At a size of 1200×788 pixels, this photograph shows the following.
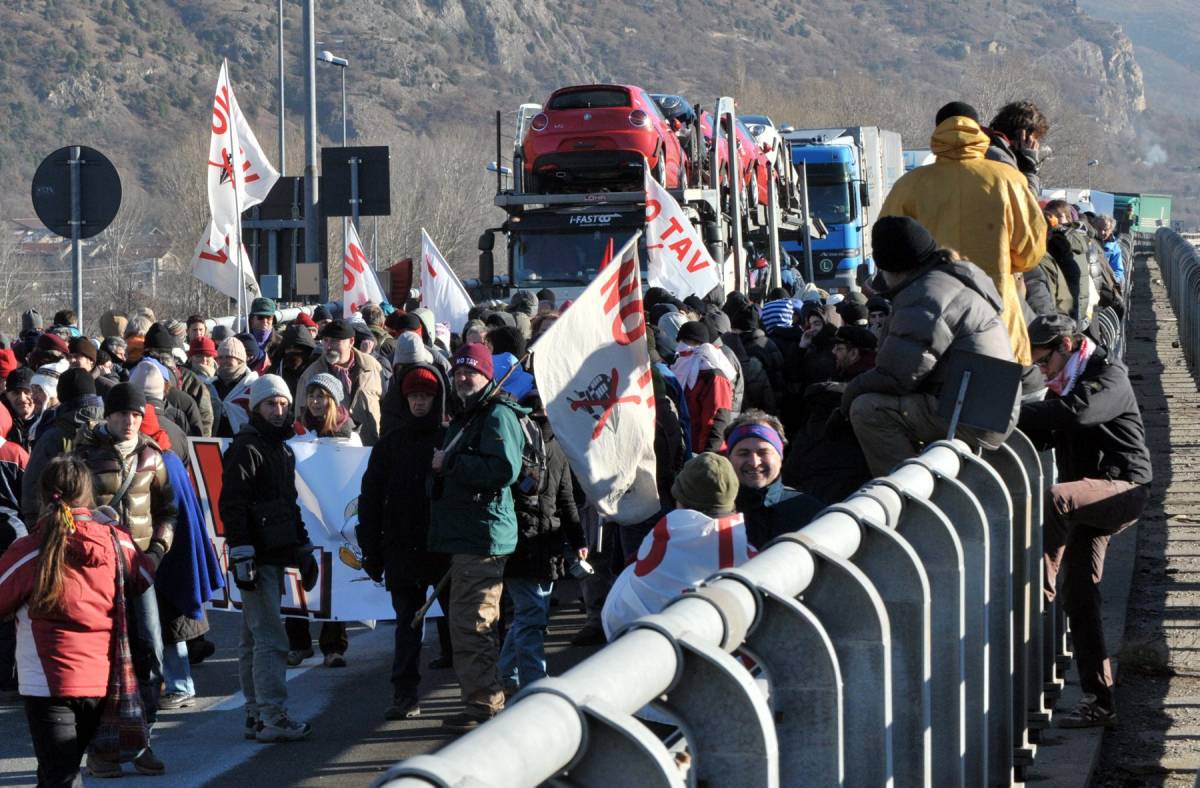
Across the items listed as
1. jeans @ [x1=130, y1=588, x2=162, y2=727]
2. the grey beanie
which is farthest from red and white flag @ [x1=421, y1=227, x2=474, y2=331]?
jeans @ [x1=130, y1=588, x2=162, y2=727]

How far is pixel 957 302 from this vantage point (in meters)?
6.77

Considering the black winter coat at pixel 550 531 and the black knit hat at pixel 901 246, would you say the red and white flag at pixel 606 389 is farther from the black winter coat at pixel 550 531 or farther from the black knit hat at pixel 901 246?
the black winter coat at pixel 550 531

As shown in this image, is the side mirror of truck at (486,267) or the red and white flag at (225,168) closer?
the red and white flag at (225,168)

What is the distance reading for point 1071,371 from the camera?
308 inches

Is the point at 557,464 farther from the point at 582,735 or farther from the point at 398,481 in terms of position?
the point at 582,735

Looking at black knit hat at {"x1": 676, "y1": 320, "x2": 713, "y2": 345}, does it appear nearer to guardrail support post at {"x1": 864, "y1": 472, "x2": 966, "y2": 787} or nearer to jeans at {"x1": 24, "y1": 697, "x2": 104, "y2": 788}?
jeans at {"x1": 24, "y1": 697, "x2": 104, "y2": 788}

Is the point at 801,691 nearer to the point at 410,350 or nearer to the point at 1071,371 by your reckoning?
the point at 1071,371

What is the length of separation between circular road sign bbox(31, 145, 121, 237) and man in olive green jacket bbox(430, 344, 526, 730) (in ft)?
19.2

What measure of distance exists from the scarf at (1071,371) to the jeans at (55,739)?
3974mm

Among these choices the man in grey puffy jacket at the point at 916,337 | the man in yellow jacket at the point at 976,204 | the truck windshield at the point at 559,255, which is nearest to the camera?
the man in grey puffy jacket at the point at 916,337

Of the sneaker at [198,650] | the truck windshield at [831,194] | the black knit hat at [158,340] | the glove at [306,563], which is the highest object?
the truck windshield at [831,194]

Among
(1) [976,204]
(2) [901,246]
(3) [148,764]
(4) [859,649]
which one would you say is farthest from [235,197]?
(4) [859,649]

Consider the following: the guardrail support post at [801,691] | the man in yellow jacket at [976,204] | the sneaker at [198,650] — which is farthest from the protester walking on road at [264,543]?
the guardrail support post at [801,691]

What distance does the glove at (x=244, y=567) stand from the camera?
28.4ft
